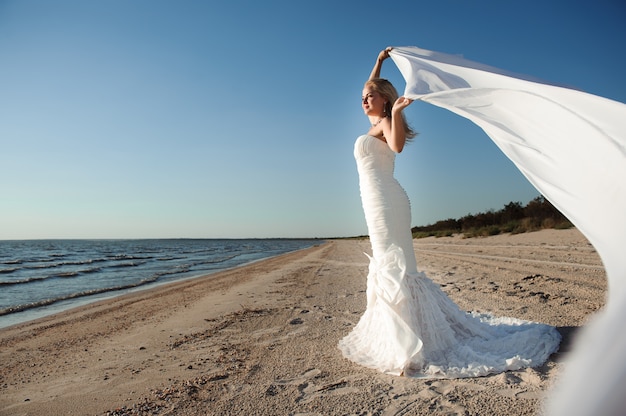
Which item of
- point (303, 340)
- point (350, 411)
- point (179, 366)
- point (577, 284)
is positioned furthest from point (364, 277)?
point (350, 411)

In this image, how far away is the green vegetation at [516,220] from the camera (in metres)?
20.9

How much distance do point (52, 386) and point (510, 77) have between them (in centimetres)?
461

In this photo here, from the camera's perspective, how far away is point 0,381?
3.46 m

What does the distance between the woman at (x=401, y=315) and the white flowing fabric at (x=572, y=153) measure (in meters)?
0.54

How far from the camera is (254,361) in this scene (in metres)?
3.39

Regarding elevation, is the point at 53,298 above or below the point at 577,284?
below

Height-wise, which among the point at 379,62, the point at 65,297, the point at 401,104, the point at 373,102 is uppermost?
the point at 379,62

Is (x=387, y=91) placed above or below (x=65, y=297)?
above

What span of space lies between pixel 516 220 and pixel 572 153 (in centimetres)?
2694

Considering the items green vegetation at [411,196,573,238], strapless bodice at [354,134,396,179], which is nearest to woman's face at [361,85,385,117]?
strapless bodice at [354,134,396,179]

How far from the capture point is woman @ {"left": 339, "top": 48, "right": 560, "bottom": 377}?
9.98 feet

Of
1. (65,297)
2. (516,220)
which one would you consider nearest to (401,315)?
(65,297)

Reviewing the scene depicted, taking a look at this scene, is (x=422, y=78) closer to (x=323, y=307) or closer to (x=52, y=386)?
(x=323, y=307)

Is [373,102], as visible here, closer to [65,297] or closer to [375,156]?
[375,156]
